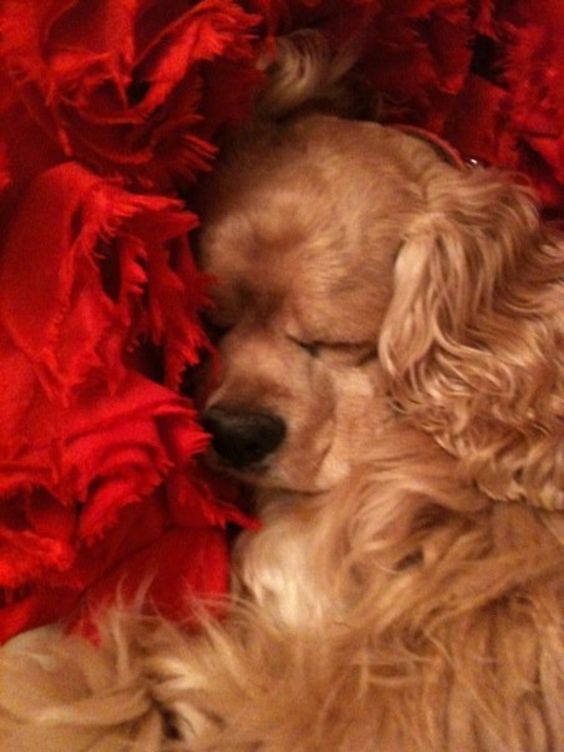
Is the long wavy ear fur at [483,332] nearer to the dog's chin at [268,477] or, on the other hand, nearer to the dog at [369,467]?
the dog at [369,467]

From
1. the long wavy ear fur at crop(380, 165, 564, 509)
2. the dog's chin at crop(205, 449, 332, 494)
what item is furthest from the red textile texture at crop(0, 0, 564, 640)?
the long wavy ear fur at crop(380, 165, 564, 509)

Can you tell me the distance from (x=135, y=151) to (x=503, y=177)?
40cm

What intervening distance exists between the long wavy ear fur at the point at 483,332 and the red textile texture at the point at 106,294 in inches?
8.1

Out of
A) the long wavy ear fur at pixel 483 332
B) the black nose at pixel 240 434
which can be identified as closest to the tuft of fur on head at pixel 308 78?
the long wavy ear fur at pixel 483 332

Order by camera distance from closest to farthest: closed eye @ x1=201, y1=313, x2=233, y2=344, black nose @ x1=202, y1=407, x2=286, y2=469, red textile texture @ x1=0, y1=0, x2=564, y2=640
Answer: red textile texture @ x1=0, y1=0, x2=564, y2=640 < black nose @ x1=202, y1=407, x2=286, y2=469 < closed eye @ x1=201, y1=313, x2=233, y2=344

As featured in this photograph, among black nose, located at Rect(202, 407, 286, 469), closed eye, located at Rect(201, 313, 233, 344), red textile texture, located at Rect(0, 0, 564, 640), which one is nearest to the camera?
red textile texture, located at Rect(0, 0, 564, 640)

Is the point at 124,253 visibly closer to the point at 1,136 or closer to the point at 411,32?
the point at 1,136

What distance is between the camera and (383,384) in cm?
99

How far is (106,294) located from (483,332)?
0.38 meters

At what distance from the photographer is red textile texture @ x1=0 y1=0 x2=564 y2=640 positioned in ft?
2.49

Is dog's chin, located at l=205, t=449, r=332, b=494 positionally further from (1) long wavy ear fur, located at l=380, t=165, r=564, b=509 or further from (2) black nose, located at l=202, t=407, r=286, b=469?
(1) long wavy ear fur, located at l=380, t=165, r=564, b=509

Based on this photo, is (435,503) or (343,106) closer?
(435,503)

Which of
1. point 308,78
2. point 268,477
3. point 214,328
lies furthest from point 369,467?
point 308,78

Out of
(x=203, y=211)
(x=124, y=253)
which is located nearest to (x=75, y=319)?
(x=124, y=253)
